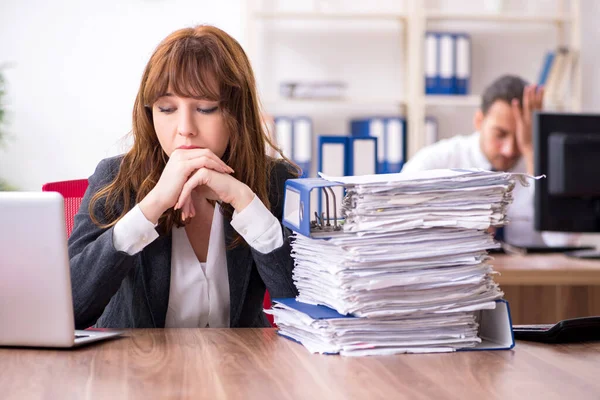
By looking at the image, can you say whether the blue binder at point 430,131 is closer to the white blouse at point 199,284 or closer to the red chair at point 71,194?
the red chair at point 71,194

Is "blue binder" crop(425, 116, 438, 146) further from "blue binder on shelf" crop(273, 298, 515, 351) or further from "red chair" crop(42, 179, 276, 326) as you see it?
"blue binder on shelf" crop(273, 298, 515, 351)

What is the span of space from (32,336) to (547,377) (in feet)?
2.41

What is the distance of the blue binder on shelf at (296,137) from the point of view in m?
4.23

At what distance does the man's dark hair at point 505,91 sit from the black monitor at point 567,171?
36.3 inches

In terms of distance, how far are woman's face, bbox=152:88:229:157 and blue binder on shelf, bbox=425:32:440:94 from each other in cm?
301

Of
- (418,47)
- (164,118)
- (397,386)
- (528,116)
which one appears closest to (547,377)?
(397,386)

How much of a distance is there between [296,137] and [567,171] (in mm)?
1968

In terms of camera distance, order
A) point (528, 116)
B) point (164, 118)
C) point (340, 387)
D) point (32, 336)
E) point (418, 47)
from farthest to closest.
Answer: point (418, 47)
point (528, 116)
point (164, 118)
point (32, 336)
point (340, 387)

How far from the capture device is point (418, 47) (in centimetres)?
430

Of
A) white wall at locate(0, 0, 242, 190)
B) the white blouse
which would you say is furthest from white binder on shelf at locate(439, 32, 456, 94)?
the white blouse

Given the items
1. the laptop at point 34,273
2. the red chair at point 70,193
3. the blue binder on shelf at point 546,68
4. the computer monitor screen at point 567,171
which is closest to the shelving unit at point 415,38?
the blue binder on shelf at point 546,68

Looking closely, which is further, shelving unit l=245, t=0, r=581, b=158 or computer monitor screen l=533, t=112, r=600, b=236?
shelving unit l=245, t=0, r=581, b=158

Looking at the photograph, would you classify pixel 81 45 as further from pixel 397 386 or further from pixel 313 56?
pixel 397 386

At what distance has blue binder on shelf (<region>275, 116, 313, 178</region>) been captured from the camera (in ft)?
13.9
